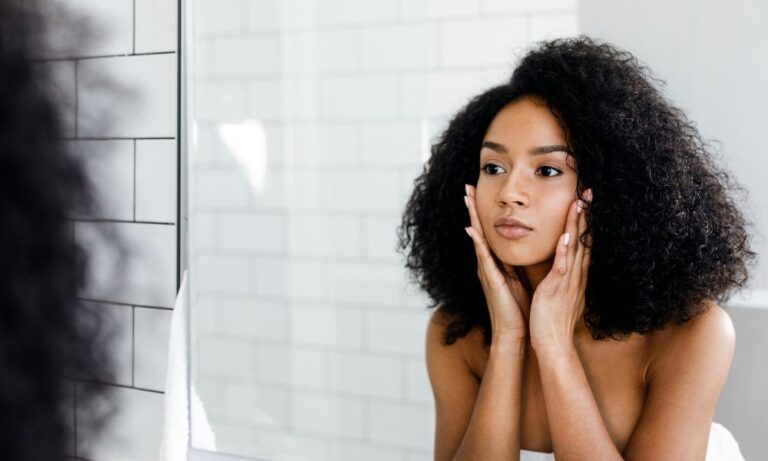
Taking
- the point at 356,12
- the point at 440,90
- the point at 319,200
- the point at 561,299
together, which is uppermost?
the point at 356,12

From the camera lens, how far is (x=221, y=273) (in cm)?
110

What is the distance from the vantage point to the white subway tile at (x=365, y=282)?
92 centimetres

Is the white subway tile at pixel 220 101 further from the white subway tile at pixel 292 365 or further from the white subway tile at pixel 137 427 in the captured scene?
the white subway tile at pixel 137 427

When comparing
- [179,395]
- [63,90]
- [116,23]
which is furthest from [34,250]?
[116,23]

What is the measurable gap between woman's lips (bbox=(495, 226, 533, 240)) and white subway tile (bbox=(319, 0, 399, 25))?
281mm

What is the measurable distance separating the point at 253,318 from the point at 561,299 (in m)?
0.45

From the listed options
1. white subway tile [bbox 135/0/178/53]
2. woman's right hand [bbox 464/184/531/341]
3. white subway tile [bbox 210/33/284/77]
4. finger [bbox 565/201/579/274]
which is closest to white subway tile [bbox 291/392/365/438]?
woman's right hand [bbox 464/184/531/341]

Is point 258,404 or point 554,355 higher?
point 554,355

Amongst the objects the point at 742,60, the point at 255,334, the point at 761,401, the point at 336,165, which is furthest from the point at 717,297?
the point at 255,334

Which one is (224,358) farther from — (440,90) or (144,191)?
(440,90)

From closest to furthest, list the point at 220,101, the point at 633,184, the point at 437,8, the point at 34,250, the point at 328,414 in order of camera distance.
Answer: the point at 34,250 < the point at 633,184 < the point at 437,8 < the point at 328,414 < the point at 220,101

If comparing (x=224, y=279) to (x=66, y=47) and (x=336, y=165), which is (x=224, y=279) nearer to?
(x=336, y=165)

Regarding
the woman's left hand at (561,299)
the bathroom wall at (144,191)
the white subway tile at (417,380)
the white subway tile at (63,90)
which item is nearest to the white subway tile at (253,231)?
the bathroom wall at (144,191)

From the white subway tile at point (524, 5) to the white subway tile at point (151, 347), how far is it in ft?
2.17
